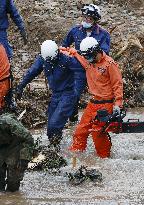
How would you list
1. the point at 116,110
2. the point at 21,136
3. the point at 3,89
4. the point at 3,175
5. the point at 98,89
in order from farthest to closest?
the point at 3,89 < the point at 98,89 < the point at 116,110 < the point at 3,175 < the point at 21,136

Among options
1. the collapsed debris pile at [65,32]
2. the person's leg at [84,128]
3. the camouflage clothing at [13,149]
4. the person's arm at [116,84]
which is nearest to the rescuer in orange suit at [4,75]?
the person's leg at [84,128]

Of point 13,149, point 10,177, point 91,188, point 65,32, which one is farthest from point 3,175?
point 65,32

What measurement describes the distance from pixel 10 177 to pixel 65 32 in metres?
8.63

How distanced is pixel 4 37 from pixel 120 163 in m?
3.44

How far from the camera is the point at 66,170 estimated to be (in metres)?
8.95

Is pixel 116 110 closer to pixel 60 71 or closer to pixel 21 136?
pixel 60 71

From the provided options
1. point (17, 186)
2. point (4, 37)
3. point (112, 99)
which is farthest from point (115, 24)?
point (17, 186)

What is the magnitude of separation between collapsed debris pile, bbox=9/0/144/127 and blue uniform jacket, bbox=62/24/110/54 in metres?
1.59

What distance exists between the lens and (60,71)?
10.3 metres

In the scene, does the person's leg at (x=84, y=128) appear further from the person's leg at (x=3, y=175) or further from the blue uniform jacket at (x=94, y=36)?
the person's leg at (x=3, y=175)

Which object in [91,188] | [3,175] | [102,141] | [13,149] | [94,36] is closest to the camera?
[13,149]

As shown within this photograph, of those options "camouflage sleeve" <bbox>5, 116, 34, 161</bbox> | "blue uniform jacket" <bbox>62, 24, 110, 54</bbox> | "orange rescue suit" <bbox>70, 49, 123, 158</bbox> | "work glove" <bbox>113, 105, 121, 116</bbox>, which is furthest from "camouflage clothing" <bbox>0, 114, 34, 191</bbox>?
"blue uniform jacket" <bbox>62, 24, 110, 54</bbox>

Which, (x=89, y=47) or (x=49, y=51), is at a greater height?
(x=89, y=47)

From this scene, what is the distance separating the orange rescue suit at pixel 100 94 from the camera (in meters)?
9.67
